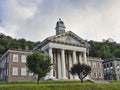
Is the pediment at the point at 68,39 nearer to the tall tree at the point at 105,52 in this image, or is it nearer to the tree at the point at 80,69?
the tree at the point at 80,69

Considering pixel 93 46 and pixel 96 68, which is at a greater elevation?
pixel 93 46

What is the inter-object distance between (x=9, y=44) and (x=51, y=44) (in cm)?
3574

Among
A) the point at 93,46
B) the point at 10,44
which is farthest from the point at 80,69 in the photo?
the point at 93,46

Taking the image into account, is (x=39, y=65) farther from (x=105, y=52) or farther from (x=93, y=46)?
(x=93, y=46)

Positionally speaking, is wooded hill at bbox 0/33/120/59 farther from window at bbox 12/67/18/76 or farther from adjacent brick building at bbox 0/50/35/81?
window at bbox 12/67/18/76

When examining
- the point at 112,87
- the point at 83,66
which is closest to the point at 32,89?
the point at 112,87

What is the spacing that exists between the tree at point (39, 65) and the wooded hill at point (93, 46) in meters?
46.3

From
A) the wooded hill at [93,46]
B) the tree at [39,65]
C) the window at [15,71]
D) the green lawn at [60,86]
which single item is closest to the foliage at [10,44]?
the wooded hill at [93,46]

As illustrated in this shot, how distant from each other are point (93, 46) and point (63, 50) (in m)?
56.9

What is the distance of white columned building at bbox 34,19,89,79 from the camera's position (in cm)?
5416

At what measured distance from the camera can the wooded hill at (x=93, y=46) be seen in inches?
3347

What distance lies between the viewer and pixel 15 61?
175 ft

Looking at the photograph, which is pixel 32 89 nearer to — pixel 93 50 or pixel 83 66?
pixel 83 66

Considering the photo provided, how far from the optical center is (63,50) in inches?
2180
